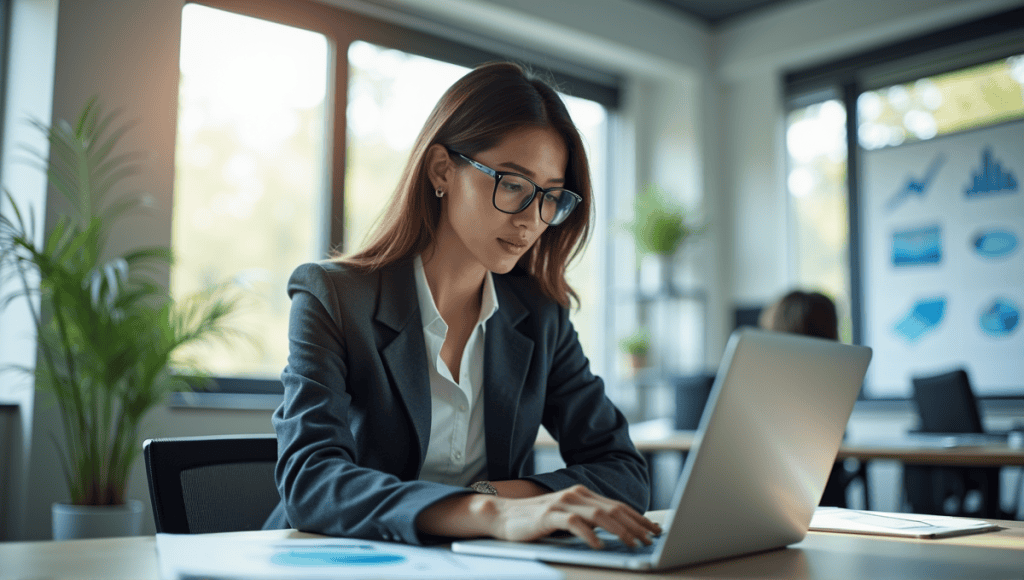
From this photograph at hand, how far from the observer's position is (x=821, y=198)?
5.19 metres

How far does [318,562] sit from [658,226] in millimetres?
4420

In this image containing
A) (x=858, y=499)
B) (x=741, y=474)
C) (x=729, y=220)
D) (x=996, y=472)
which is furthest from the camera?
(x=729, y=220)

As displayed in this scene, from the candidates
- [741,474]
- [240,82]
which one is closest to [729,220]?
[240,82]

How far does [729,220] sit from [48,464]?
13.1ft

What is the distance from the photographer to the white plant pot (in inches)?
107

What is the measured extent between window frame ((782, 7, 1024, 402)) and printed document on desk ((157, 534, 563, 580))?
14.1 ft

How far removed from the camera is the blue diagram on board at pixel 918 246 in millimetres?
4602

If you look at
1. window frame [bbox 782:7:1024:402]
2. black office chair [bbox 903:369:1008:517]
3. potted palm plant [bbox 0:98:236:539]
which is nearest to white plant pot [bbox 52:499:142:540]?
potted palm plant [bbox 0:98:236:539]

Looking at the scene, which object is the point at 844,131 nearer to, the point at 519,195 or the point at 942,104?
the point at 942,104

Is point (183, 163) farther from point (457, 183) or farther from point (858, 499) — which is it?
point (858, 499)

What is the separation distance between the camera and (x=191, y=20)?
12.6ft

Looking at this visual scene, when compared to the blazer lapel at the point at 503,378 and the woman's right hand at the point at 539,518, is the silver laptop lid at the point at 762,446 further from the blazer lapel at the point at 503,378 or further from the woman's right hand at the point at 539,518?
the blazer lapel at the point at 503,378

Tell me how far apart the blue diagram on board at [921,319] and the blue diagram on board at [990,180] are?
1.89ft

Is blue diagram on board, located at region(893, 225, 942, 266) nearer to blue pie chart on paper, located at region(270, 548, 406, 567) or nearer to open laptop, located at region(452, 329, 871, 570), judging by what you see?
open laptop, located at region(452, 329, 871, 570)
